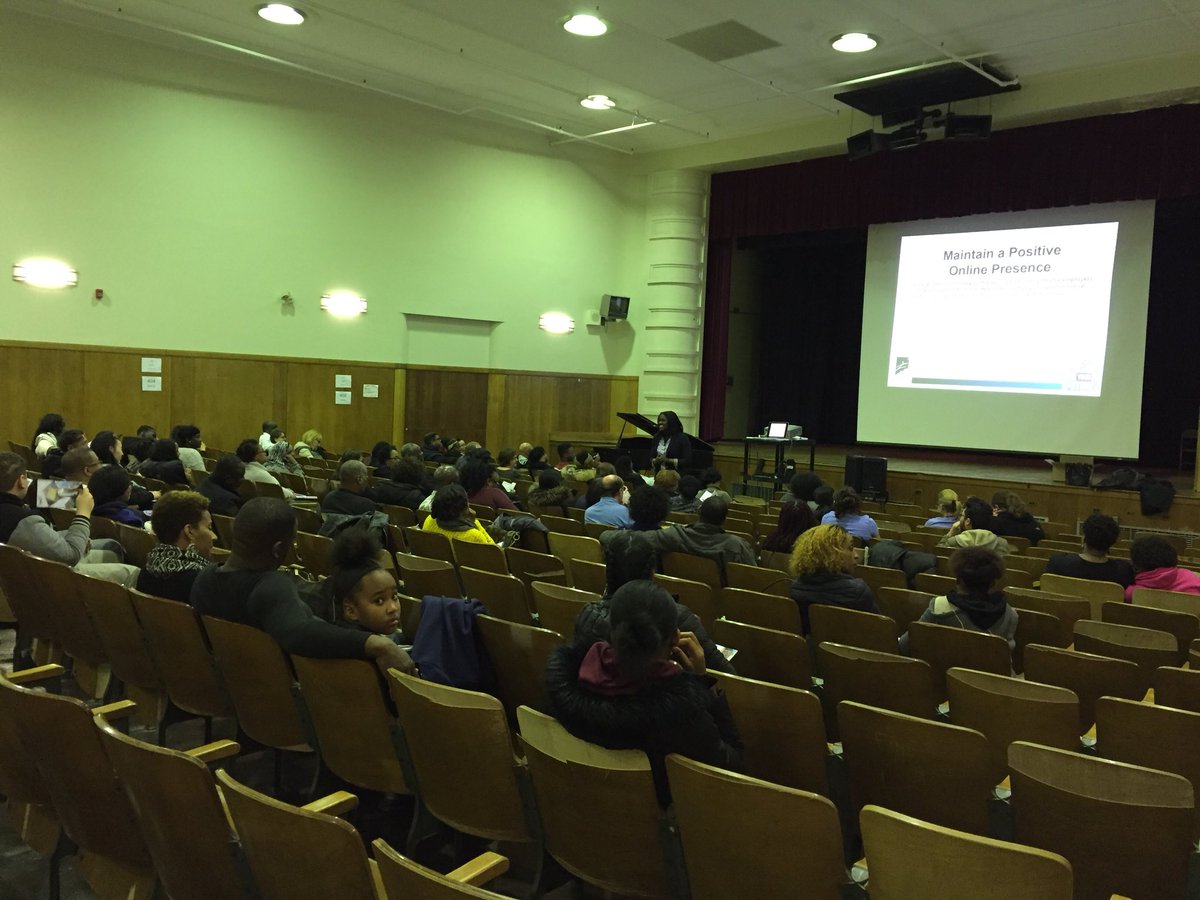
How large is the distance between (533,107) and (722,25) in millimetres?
3979

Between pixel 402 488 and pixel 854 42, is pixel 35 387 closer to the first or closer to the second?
pixel 402 488

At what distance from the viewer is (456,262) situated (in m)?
13.8

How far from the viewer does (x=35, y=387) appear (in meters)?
10.6

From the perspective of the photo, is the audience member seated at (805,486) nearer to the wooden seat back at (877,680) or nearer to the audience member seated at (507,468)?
the audience member seated at (507,468)

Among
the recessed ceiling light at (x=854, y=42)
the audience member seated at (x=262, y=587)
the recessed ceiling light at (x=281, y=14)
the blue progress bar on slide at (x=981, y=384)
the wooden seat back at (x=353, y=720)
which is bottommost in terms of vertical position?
the wooden seat back at (x=353, y=720)

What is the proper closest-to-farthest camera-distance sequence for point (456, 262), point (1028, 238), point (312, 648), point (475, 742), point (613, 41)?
point (475, 742), point (312, 648), point (613, 41), point (1028, 238), point (456, 262)

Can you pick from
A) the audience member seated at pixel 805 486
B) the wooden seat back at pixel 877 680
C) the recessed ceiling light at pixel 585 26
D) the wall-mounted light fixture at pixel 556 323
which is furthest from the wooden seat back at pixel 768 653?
the wall-mounted light fixture at pixel 556 323

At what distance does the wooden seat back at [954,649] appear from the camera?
3389 millimetres

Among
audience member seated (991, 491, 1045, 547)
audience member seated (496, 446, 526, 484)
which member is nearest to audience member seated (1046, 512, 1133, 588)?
audience member seated (991, 491, 1045, 547)

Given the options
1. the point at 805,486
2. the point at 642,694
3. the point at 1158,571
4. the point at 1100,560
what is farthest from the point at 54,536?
the point at 1158,571

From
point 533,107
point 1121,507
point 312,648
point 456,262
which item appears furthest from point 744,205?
point 312,648

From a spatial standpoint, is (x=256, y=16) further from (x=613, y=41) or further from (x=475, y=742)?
(x=475, y=742)

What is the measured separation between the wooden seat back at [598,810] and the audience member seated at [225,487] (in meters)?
4.23

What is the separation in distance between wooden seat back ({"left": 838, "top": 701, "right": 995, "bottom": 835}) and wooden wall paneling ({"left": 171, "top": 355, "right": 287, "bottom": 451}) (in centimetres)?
1099
